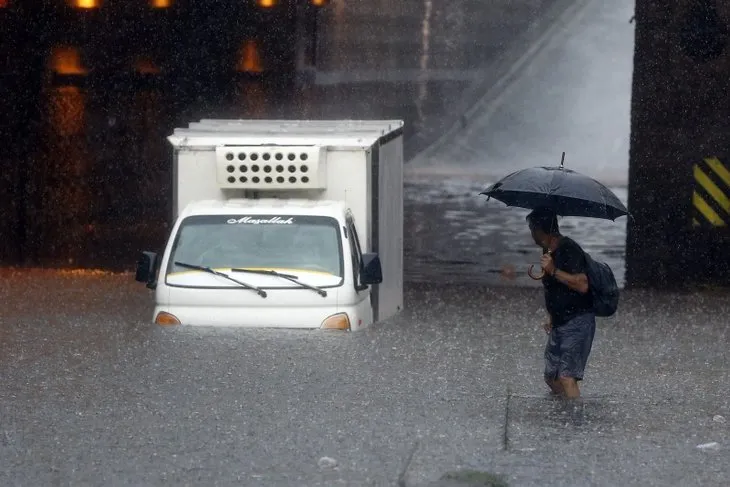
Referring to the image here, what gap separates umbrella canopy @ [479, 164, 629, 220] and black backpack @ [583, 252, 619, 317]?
393 mm

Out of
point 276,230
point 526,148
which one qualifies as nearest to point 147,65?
point 526,148

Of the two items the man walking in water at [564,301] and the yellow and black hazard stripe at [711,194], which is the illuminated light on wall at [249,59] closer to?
the yellow and black hazard stripe at [711,194]

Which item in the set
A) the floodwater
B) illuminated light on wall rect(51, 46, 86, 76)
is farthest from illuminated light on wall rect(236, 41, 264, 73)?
illuminated light on wall rect(51, 46, 86, 76)

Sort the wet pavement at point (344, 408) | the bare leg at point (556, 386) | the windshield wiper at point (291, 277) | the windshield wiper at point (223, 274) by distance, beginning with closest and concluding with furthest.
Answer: the wet pavement at point (344, 408) → the bare leg at point (556, 386) → the windshield wiper at point (223, 274) → the windshield wiper at point (291, 277)

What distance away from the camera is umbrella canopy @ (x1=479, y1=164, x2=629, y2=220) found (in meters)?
9.54

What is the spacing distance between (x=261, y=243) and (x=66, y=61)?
1225 cm

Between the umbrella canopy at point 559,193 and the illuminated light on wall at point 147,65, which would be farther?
the illuminated light on wall at point 147,65

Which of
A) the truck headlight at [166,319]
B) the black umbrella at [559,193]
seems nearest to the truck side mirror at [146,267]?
the truck headlight at [166,319]

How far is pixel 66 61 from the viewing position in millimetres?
24031

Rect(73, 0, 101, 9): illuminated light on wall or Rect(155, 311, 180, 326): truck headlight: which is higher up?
Rect(73, 0, 101, 9): illuminated light on wall

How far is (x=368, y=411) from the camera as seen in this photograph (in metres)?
9.73

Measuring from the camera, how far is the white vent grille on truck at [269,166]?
1374 centimetres

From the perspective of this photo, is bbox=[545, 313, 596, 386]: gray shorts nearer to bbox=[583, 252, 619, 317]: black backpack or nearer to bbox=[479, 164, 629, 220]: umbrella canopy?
bbox=[583, 252, 619, 317]: black backpack

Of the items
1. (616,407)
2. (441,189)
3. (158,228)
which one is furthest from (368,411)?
(158,228)
